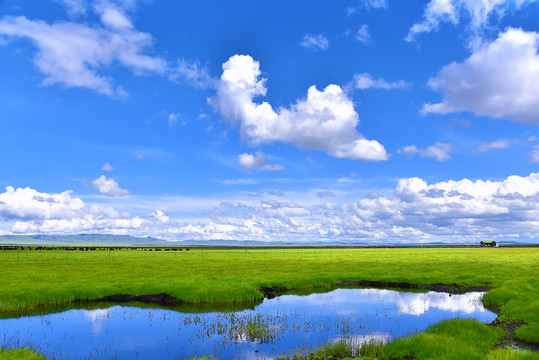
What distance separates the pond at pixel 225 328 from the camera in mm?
19234

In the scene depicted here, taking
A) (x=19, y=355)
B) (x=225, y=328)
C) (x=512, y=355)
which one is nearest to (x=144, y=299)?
(x=225, y=328)

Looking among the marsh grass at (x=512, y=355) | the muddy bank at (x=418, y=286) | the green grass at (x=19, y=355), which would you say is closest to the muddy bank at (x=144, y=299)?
the green grass at (x=19, y=355)

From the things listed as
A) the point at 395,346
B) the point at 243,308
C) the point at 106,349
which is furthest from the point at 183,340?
the point at 395,346

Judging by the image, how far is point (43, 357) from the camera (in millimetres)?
16891

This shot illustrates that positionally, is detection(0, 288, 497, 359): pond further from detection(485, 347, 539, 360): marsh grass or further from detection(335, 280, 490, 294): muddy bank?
detection(335, 280, 490, 294): muddy bank

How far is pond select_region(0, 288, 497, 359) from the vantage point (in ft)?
63.1

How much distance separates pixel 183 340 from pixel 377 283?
2897 cm

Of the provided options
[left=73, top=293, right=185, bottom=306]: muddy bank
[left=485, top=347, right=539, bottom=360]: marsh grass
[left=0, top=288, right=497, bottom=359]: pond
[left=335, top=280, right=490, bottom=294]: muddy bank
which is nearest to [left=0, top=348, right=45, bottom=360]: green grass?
[left=0, top=288, right=497, bottom=359]: pond

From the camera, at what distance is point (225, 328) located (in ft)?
74.6

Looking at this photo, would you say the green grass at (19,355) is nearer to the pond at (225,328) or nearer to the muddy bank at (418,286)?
the pond at (225,328)

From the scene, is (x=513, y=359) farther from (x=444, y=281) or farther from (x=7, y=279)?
(x=7, y=279)

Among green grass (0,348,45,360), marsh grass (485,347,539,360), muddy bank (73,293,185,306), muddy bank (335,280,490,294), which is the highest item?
marsh grass (485,347,539,360)

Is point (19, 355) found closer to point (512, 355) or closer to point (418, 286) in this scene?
point (512, 355)

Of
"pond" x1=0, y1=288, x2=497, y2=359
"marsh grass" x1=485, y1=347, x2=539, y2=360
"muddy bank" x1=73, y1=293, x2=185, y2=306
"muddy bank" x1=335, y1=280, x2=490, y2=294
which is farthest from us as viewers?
"muddy bank" x1=335, y1=280, x2=490, y2=294
